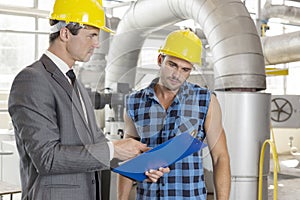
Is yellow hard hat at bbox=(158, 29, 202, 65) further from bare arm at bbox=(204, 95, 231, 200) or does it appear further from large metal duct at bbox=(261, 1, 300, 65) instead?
large metal duct at bbox=(261, 1, 300, 65)

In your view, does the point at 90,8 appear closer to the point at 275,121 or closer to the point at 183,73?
the point at 183,73

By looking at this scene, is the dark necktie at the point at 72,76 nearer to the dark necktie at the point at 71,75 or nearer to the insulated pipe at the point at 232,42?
Result: the dark necktie at the point at 71,75

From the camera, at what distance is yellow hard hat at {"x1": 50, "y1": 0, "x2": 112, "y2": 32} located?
1.58m

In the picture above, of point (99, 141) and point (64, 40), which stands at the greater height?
point (64, 40)

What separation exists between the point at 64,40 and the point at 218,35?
73.3 inches

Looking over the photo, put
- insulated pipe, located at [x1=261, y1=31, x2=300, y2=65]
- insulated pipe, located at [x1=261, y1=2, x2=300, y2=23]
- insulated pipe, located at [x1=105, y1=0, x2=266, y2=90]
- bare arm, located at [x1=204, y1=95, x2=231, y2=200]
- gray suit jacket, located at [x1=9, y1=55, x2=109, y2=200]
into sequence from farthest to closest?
insulated pipe, located at [x1=261, y1=2, x2=300, y2=23]
insulated pipe, located at [x1=261, y1=31, x2=300, y2=65]
insulated pipe, located at [x1=105, y1=0, x2=266, y2=90]
bare arm, located at [x1=204, y1=95, x2=231, y2=200]
gray suit jacket, located at [x1=9, y1=55, x2=109, y2=200]

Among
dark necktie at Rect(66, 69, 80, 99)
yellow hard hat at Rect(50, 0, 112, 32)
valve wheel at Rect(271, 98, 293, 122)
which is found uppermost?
yellow hard hat at Rect(50, 0, 112, 32)

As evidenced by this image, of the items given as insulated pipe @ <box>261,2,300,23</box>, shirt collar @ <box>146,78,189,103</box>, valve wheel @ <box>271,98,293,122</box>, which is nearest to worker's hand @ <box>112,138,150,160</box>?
shirt collar @ <box>146,78,189,103</box>

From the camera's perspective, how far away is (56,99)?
1549 mm

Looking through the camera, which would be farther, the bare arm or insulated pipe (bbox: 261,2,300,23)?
insulated pipe (bbox: 261,2,300,23)

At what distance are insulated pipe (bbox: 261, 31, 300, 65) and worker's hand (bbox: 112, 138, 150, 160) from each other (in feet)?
14.1

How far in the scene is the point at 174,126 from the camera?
1690 millimetres

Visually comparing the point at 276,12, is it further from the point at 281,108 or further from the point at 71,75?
the point at 71,75

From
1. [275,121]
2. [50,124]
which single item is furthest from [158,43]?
[275,121]
